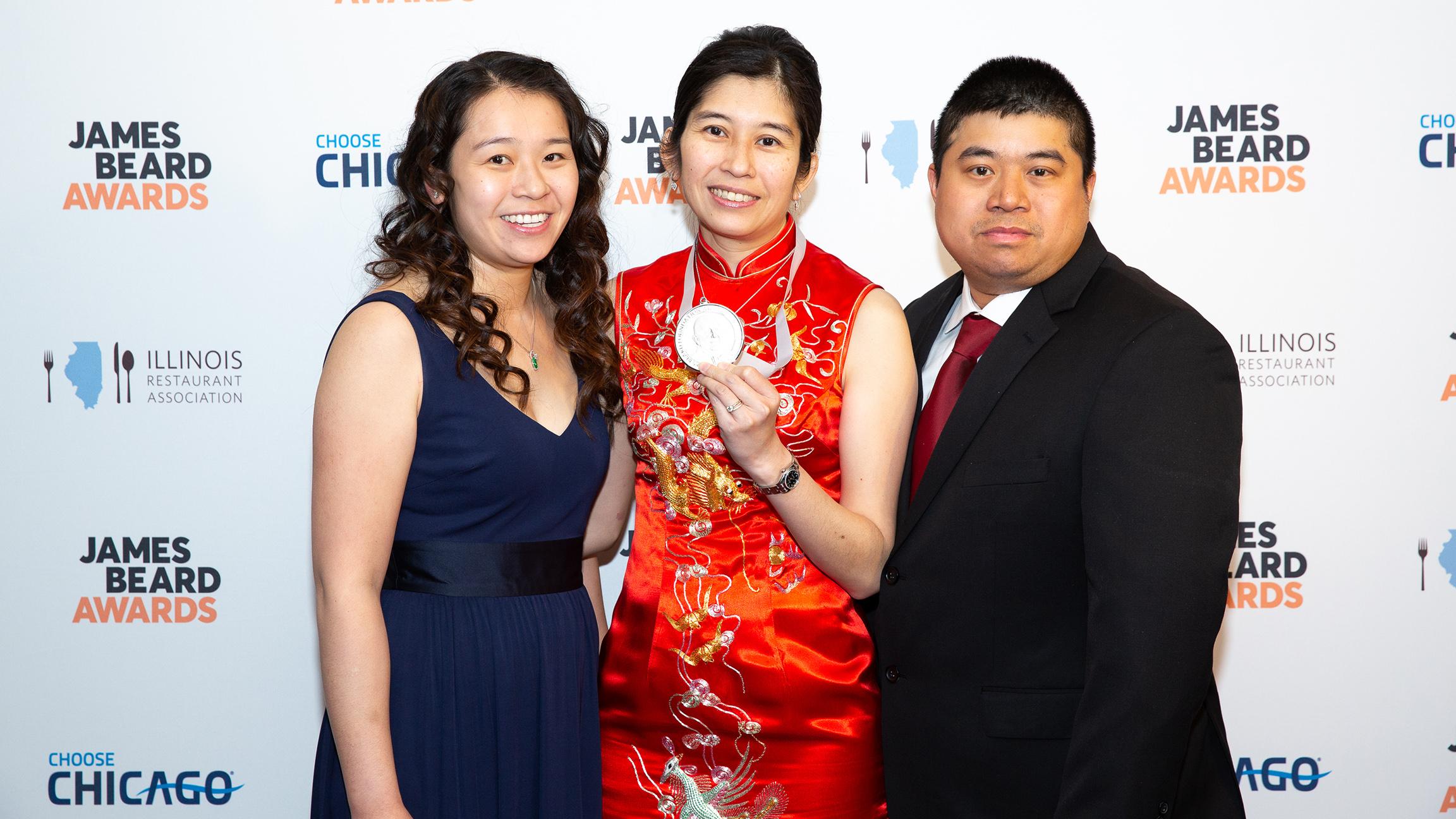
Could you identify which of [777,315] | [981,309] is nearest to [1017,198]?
[981,309]

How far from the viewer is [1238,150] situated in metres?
2.80

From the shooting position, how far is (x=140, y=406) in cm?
293

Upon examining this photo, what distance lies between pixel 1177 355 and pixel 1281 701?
1.64m

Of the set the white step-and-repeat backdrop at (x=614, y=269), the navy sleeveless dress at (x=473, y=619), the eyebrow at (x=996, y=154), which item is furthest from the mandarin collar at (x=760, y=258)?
the white step-and-repeat backdrop at (x=614, y=269)

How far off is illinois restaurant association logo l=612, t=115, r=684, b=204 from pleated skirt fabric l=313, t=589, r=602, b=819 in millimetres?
1376

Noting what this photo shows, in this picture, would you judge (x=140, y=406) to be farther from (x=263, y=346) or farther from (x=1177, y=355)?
(x=1177, y=355)

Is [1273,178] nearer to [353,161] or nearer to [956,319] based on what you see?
[956,319]

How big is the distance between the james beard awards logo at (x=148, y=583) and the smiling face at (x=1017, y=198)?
229 centimetres

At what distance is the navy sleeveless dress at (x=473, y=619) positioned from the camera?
1.79m

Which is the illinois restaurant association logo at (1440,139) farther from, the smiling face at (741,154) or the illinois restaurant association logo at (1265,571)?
the smiling face at (741,154)

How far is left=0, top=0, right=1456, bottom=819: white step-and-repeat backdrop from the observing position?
9.14 ft

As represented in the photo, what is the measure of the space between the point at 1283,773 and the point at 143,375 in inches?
132

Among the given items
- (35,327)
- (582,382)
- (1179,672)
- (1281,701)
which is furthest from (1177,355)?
(35,327)

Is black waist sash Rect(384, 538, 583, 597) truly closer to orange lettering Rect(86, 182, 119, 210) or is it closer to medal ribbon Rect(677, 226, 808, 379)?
medal ribbon Rect(677, 226, 808, 379)
